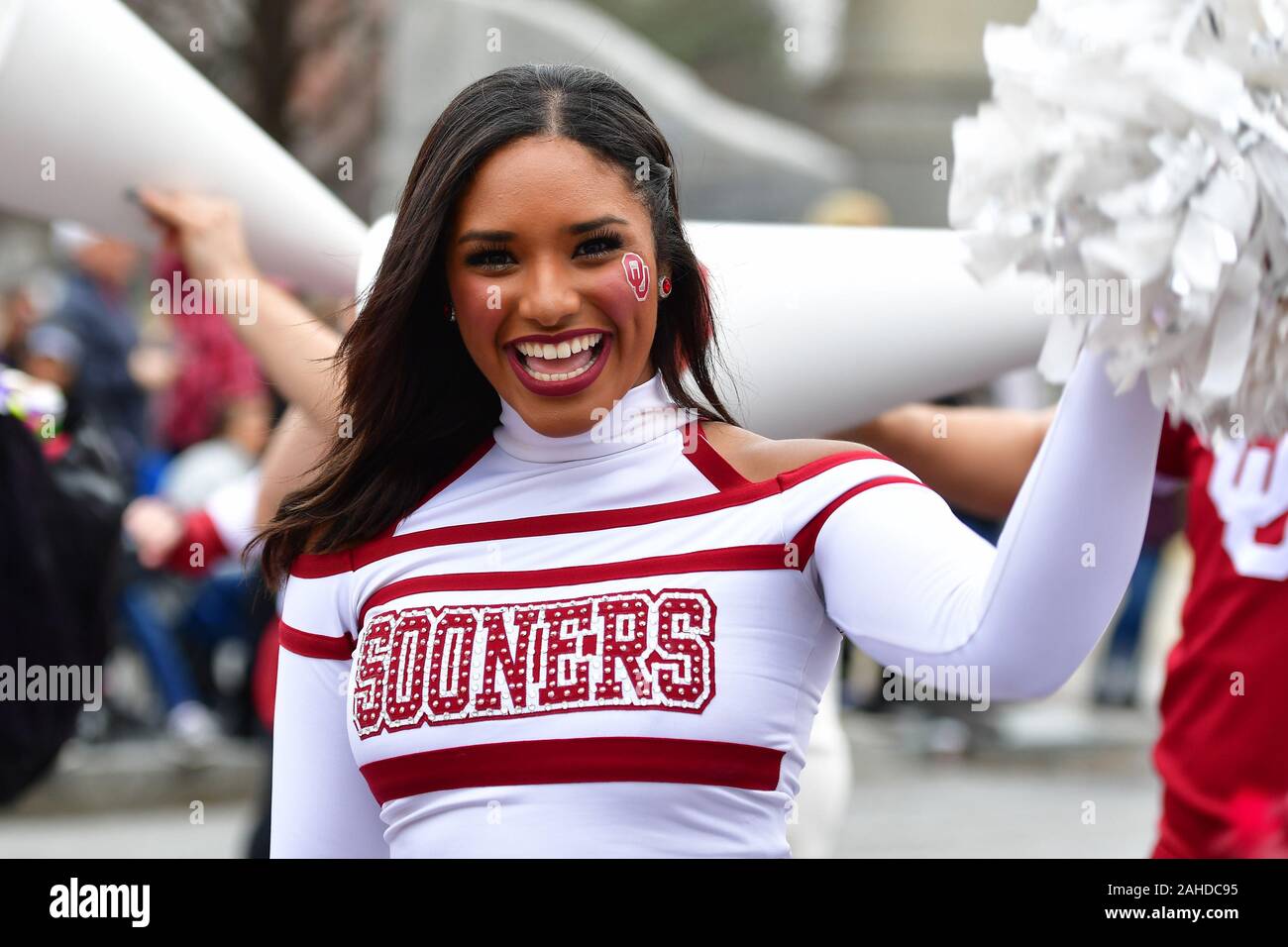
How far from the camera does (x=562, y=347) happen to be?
192 centimetres

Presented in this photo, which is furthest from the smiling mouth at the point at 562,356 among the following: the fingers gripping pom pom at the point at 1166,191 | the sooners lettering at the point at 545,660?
the fingers gripping pom pom at the point at 1166,191

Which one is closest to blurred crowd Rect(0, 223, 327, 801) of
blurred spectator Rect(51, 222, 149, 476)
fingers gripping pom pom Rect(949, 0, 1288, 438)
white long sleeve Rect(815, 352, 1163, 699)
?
blurred spectator Rect(51, 222, 149, 476)

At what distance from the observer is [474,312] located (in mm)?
1949

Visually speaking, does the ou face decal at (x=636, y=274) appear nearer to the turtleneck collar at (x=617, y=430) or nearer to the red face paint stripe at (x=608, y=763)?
the turtleneck collar at (x=617, y=430)

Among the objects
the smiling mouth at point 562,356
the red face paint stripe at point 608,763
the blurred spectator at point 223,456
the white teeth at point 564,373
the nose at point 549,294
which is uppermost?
the blurred spectator at point 223,456

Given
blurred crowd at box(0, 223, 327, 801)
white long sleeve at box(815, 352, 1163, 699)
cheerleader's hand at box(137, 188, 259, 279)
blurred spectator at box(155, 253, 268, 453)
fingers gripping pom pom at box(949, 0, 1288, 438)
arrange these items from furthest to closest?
1. blurred spectator at box(155, 253, 268, 453)
2. blurred crowd at box(0, 223, 327, 801)
3. cheerleader's hand at box(137, 188, 259, 279)
4. white long sleeve at box(815, 352, 1163, 699)
5. fingers gripping pom pom at box(949, 0, 1288, 438)

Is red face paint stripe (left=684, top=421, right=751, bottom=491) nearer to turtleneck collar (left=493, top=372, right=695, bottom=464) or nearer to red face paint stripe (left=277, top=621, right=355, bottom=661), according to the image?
turtleneck collar (left=493, top=372, right=695, bottom=464)

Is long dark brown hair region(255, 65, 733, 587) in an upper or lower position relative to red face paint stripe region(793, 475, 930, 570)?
upper

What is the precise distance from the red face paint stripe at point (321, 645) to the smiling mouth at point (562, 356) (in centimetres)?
37

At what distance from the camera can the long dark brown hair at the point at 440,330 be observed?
78.1 inches

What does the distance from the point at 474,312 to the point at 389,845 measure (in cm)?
58

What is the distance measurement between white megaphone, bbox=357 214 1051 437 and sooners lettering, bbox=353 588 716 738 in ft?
2.52

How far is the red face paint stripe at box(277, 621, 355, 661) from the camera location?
6.73ft

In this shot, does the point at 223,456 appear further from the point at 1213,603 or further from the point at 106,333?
the point at 1213,603
